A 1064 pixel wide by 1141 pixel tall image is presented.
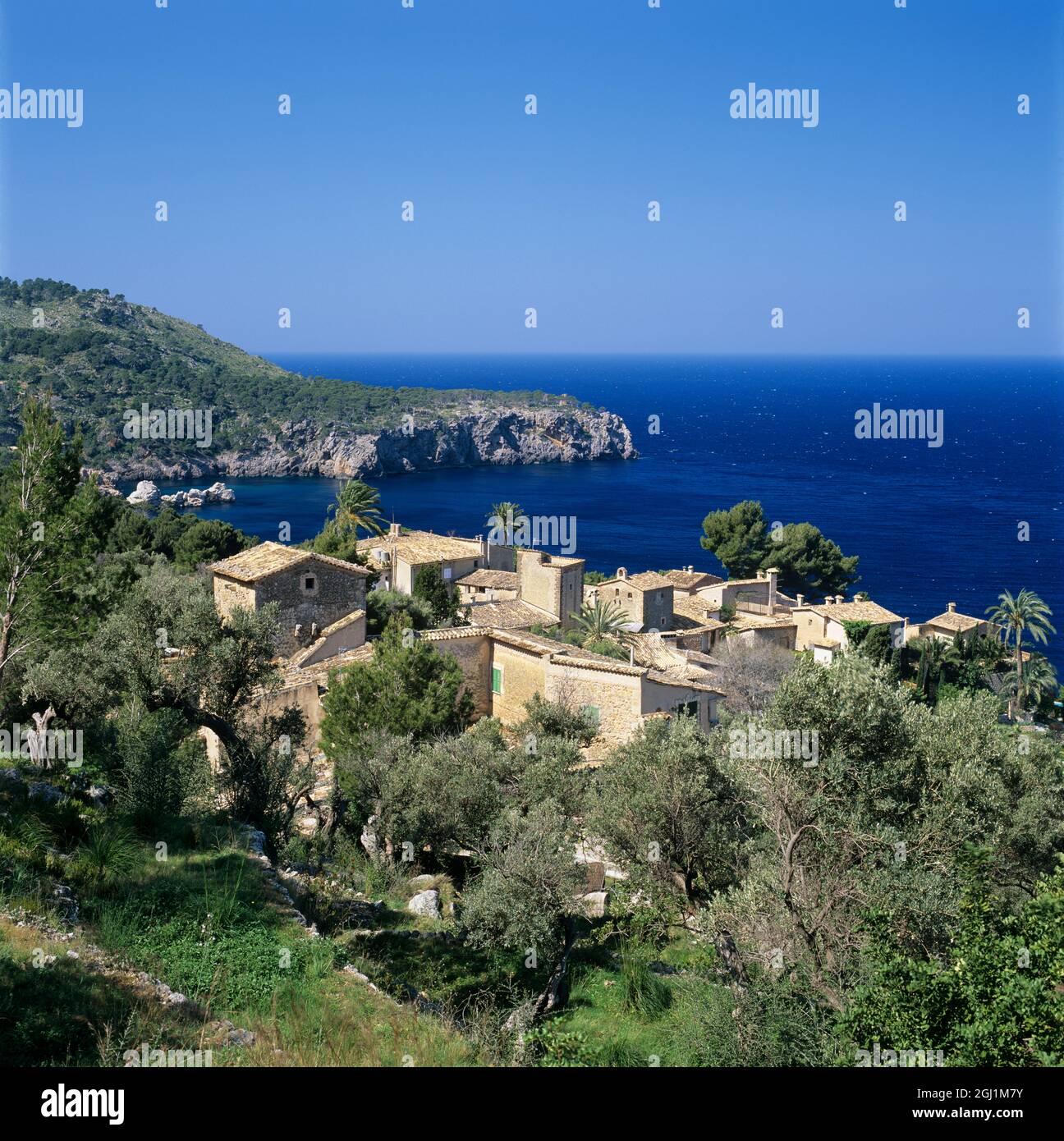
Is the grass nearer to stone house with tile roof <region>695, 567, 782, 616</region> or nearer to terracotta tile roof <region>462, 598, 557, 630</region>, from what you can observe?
terracotta tile roof <region>462, 598, 557, 630</region>

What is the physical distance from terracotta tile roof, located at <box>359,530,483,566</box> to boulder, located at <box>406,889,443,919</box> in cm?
2873

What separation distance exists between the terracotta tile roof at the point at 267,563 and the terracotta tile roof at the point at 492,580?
44.6 feet

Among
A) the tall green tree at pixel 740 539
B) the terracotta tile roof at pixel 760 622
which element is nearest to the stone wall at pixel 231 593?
the terracotta tile roof at pixel 760 622

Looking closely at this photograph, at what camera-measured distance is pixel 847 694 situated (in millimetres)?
11680

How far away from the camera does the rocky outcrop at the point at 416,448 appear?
119637 millimetres

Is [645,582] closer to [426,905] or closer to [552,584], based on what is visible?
[552,584]

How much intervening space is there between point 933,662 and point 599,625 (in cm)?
1747

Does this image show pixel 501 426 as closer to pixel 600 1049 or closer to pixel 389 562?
pixel 389 562

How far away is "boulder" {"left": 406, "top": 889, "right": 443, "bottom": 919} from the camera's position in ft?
43.7

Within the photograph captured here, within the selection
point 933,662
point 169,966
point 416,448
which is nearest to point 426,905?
point 169,966

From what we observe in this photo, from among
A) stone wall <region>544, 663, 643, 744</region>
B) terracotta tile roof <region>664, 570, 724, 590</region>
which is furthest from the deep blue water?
stone wall <region>544, 663, 643, 744</region>

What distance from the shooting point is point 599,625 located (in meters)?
34.2
